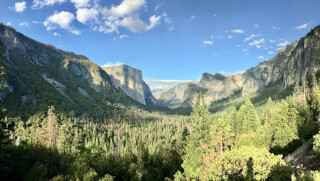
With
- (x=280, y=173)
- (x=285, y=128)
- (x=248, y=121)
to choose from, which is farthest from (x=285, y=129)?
(x=248, y=121)

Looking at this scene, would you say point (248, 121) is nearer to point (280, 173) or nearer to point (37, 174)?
point (280, 173)

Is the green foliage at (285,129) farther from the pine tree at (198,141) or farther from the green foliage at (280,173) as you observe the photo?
the green foliage at (280,173)

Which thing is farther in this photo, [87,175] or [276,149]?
[276,149]

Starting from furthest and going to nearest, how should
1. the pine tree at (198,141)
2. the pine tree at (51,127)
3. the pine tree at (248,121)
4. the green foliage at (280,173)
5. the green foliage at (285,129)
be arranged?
the pine tree at (248,121), the pine tree at (51,127), the pine tree at (198,141), the green foliage at (285,129), the green foliage at (280,173)

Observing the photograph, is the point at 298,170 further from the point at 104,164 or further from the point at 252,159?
the point at 104,164

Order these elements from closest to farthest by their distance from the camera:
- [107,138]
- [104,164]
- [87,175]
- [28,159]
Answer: [87,175] < [104,164] < [28,159] < [107,138]

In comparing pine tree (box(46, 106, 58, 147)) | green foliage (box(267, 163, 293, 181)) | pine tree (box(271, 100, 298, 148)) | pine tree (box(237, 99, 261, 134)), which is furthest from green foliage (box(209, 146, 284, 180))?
pine tree (box(237, 99, 261, 134))

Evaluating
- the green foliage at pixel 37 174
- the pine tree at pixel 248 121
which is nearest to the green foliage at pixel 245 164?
the green foliage at pixel 37 174

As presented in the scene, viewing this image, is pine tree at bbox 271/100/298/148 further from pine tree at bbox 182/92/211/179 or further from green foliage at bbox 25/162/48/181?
green foliage at bbox 25/162/48/181

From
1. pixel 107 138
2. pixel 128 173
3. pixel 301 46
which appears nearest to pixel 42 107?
pixel 107 138

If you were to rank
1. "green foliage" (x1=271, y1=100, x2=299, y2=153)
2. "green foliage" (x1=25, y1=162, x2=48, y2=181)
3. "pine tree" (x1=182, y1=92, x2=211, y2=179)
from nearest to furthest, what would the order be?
"green foliage" (x1=271, y1=100, x2=299, y2=153) < "pine tree" (x1=182, y1=92, x2=211, y2=179) < "green foliage" (x1=25, y1=162, x2=48, y2=181)

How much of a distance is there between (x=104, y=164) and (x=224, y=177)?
3305cm

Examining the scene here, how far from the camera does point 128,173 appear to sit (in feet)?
162

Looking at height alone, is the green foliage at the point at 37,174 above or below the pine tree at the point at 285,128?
below
